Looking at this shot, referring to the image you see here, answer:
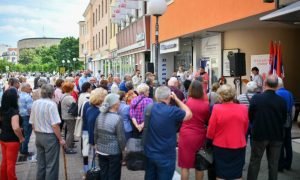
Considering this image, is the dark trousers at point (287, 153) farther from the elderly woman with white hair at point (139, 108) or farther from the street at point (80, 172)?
the elderly woman with white hair at point (139, 108)

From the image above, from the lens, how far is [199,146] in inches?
231

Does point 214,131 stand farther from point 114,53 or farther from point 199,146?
point 114,53

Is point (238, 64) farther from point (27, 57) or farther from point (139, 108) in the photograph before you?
point (27, 57)

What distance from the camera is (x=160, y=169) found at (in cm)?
522

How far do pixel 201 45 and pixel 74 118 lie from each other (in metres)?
12.4

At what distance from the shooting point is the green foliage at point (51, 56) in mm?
96000

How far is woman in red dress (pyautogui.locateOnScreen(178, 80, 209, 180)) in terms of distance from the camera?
228 inches

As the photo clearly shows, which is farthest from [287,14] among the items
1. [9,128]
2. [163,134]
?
[9,128]

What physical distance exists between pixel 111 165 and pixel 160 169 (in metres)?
0.80

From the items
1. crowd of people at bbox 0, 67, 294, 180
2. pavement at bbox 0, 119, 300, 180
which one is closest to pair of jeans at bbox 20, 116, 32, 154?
pavement at bbox 0, 119, 300, 180

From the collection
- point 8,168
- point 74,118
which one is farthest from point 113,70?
point 8,168

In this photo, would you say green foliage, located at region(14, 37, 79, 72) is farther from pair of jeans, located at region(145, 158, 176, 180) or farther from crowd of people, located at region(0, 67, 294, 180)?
pair of jeans, located at region(145, 158, 176, 180)

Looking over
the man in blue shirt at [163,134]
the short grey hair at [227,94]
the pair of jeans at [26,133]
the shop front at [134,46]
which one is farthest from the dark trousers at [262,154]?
the shop front at [134,46]

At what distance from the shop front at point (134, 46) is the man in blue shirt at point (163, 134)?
20346mm
